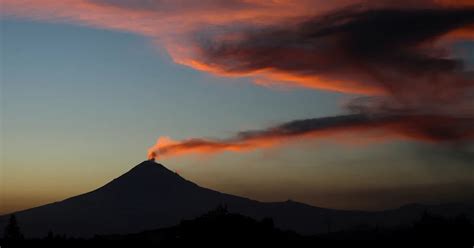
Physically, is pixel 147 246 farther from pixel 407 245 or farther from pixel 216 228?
pixel 407 245

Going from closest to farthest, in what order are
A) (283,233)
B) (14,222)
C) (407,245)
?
(283,233) → (14,222) → (407,245)

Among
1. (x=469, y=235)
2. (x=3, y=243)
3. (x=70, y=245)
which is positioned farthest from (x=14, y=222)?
(x=469, y=235)

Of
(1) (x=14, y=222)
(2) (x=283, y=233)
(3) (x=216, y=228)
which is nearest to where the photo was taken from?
(3) (x=216, y=228)

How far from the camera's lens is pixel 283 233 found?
463ft

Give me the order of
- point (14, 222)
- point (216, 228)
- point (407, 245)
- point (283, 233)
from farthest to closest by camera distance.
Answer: point (407, 245) < point (14, 222) < point (283, 233) < point (216, 228)

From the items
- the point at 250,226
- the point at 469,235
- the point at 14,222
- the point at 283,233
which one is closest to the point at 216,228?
the point at 250,226

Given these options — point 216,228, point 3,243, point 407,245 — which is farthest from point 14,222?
point 407,245

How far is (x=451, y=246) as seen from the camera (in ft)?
487

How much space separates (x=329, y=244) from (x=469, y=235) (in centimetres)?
4657

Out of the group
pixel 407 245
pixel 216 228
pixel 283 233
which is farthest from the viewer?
pixel 407 245

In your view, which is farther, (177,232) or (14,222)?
(14,222)

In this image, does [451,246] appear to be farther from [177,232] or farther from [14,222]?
[14,222]

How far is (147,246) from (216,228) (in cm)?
1233

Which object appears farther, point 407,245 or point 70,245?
point 407,245
